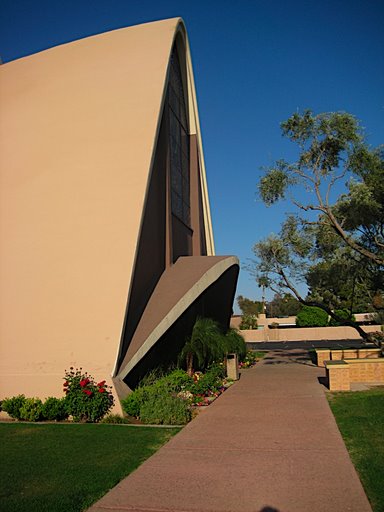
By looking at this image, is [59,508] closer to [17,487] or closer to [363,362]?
[17,487]

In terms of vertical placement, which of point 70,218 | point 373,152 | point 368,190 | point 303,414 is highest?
point 373,152

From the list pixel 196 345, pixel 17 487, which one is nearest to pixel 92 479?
pixel 17 487

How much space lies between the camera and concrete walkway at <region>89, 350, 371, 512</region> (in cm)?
488

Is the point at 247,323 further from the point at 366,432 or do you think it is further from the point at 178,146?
the point at 366,432

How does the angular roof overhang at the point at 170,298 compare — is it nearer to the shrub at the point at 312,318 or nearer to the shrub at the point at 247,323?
the shrub at the point at 312,318

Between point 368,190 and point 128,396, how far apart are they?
1045 cm

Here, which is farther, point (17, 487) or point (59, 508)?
point (17, 487)

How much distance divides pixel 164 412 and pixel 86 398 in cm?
159

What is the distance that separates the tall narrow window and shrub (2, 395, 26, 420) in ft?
28.7

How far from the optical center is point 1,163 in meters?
12.5

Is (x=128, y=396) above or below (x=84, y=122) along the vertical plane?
below

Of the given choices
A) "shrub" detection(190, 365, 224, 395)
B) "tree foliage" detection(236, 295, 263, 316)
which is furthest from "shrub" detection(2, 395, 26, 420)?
"tree foliage" detection(236, 295, 263, 316)

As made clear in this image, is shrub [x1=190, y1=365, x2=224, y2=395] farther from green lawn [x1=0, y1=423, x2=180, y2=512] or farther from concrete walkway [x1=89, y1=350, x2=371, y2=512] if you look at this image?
green lawn [x1=0, y1=423, x2=180, y2=512]

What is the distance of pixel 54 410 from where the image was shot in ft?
30.8
